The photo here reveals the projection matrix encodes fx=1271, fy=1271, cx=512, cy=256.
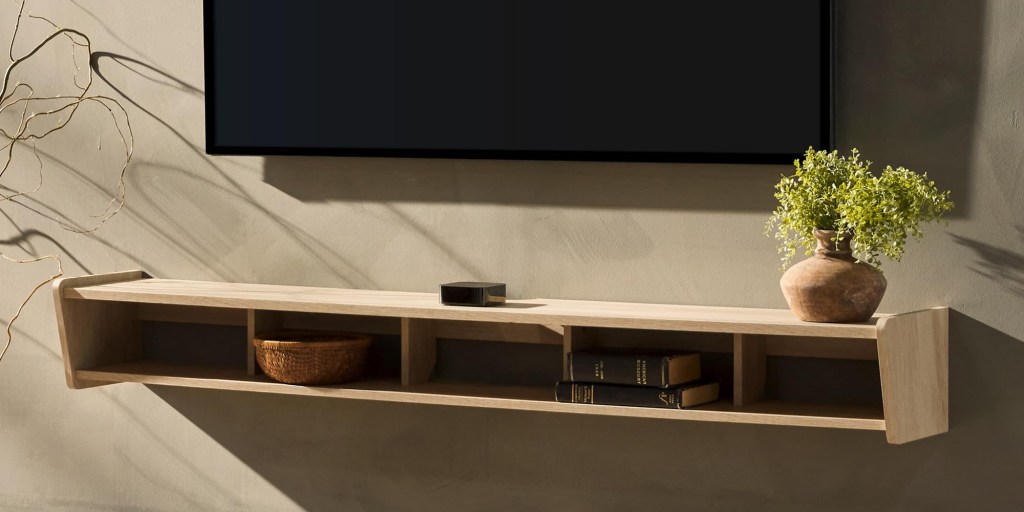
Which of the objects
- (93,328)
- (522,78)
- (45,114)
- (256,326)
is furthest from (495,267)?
(45,114)

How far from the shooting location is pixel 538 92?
2.65 metres

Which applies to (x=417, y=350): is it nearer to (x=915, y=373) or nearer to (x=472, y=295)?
(x=472, y=295)

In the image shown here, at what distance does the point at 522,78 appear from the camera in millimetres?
2664

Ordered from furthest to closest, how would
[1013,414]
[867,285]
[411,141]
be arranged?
[411,141], [1013,414], [867,285]

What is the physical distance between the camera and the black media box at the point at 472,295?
99.1 inches

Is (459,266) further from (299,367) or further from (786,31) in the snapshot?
(786,31)

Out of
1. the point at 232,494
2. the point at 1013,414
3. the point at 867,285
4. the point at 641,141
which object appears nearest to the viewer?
the point at 867,285

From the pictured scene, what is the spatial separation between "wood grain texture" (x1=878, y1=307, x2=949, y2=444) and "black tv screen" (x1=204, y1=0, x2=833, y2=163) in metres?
0.40

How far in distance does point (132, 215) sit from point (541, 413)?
111 centimetres

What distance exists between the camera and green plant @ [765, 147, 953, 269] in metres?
2.21

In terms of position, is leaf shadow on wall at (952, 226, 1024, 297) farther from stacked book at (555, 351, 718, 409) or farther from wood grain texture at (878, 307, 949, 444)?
stacked book at (555, 351, 718, 409)

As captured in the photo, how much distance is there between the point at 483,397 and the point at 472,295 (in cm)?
21

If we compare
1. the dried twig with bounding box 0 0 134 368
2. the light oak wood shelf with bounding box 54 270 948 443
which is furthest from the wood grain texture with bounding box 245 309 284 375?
A: the dried twig with bounding box 0 0 134 368

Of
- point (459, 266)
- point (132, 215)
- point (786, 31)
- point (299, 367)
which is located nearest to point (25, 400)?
point (132, 215)
